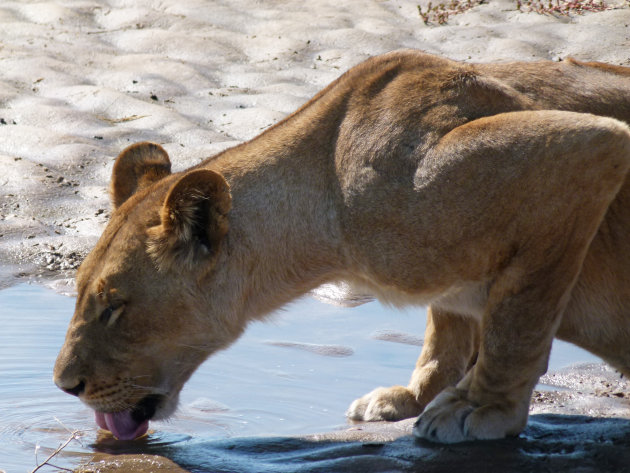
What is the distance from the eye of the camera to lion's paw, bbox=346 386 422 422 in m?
5.18

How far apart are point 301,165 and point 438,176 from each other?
623 mm

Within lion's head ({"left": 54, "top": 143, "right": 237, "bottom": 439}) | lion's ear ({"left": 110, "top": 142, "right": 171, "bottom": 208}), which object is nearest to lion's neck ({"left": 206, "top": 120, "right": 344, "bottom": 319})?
lion's head ({"left": 54, "top": 143, "right": 237, "bottom": 439})

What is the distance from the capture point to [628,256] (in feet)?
15.5

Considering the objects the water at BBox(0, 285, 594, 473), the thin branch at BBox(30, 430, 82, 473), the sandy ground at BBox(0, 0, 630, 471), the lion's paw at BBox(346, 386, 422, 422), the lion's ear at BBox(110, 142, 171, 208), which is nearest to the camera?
the thin branch at BBox(30, 430, 82, 473)

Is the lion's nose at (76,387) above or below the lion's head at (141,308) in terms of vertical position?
below

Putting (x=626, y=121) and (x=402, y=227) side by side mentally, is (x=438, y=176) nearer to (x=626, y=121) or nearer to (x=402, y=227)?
(x=402, y=227)

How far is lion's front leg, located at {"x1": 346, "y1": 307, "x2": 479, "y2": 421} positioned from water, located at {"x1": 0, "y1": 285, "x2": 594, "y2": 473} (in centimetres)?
24

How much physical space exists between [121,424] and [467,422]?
1432 mm

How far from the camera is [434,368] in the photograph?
5301 millimetres

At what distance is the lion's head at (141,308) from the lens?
174 inches

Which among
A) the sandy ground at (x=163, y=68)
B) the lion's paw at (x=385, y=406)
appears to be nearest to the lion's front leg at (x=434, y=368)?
the lion's paw at (x=385, y=406)

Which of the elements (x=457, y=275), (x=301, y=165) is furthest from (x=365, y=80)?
(x=457, y=275)

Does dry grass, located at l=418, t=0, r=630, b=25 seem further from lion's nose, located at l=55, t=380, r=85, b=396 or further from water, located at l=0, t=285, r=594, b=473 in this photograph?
lion's nose, located at l=55, t=380, r=85, b=396

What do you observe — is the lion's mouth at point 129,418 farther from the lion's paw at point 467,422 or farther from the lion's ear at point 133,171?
the lion's paw at point 467,422
